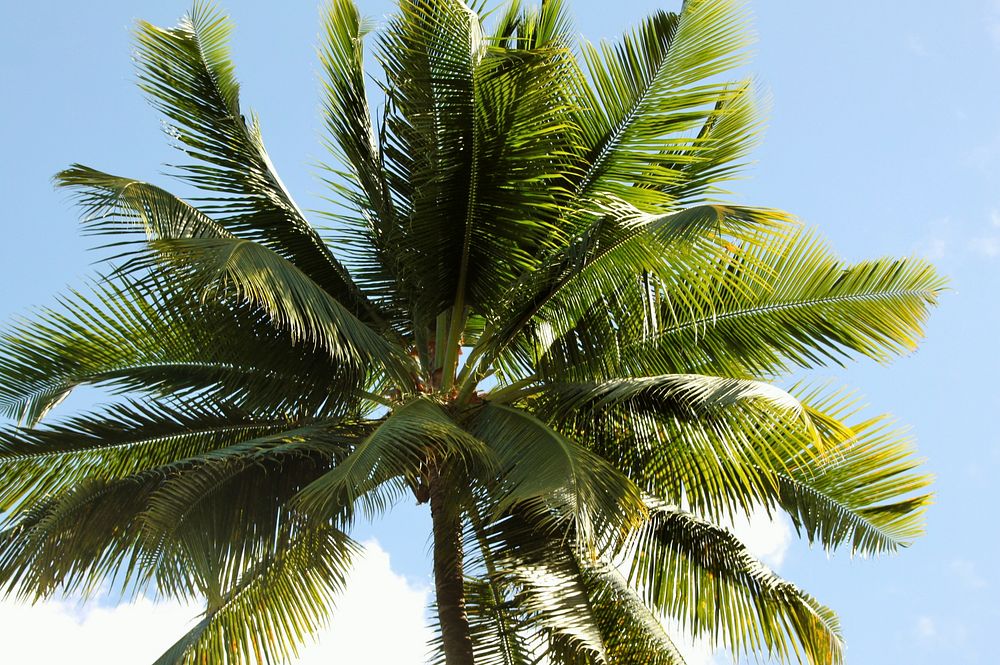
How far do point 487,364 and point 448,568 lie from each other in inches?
59.6

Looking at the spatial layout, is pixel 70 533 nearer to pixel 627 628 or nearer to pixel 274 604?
pixel 274 604

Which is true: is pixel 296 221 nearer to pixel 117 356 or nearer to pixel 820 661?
pixel 117 356

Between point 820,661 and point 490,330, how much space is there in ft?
10.7

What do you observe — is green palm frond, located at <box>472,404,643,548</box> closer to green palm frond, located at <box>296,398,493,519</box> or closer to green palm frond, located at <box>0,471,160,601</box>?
green palm frond, located at <box>296,398,493,519</box>

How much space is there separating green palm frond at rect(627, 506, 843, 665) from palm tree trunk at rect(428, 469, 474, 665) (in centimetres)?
128

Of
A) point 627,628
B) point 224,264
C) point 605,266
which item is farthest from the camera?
point 627,628

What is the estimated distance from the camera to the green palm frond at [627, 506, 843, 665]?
28.1 feet

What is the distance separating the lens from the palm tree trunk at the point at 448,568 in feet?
26.8

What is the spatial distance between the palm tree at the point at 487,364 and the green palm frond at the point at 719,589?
2cm

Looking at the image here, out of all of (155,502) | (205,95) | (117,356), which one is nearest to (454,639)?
(155,502)

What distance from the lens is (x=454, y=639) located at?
26.7 ft

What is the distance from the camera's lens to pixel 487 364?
29.4 ft

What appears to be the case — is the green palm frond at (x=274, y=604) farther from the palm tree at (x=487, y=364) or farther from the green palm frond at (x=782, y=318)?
the green palm frond at (x=782, y=318)

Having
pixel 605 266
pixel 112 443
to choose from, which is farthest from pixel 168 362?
pixel 605 266
